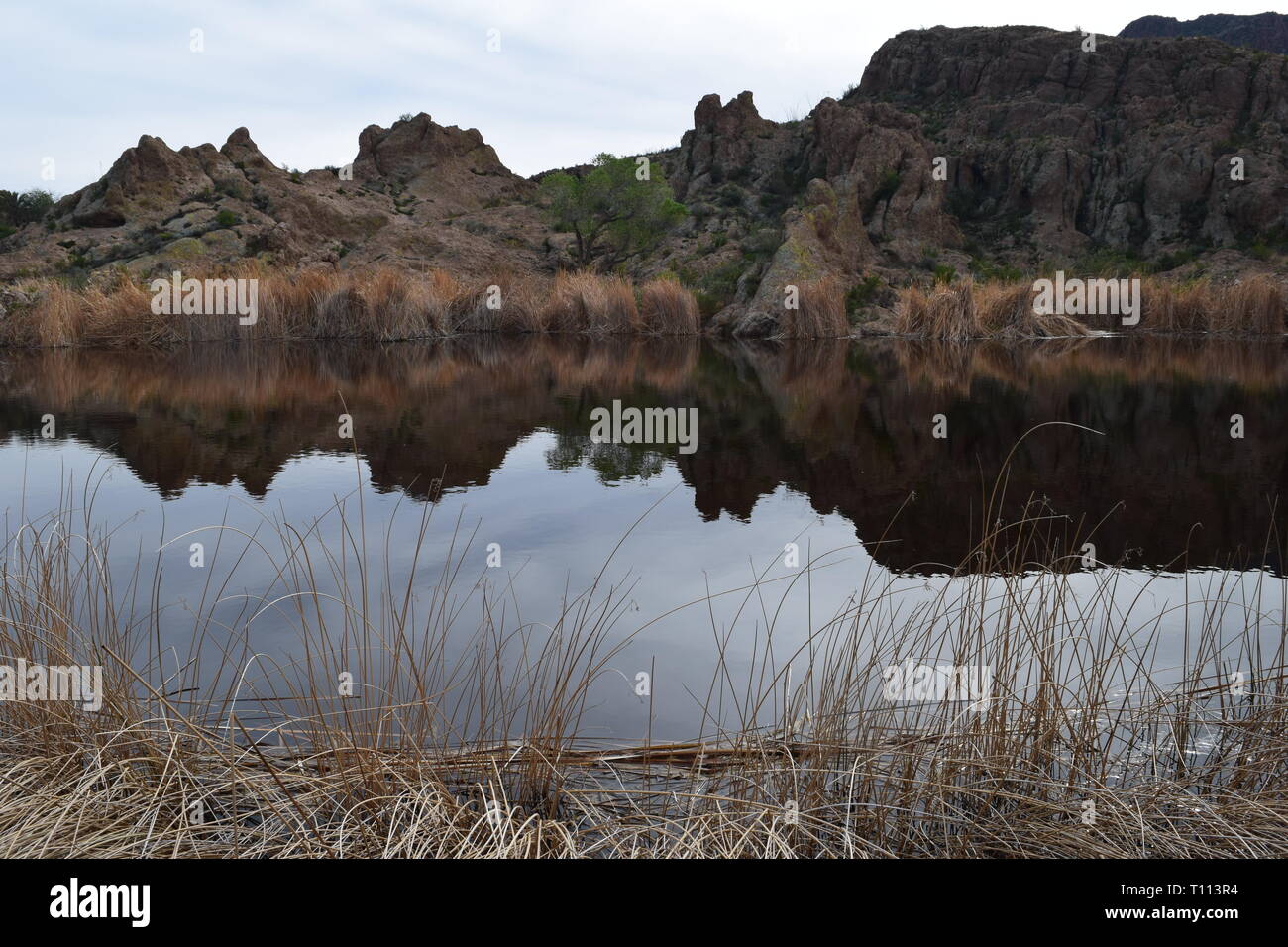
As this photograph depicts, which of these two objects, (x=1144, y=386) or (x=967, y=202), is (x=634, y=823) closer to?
(x=1144, y=386)

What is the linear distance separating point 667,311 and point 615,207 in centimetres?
1344

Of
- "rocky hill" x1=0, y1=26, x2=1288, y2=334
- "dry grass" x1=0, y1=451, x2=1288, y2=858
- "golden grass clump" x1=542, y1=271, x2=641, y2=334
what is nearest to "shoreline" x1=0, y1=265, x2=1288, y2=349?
"golden grass clump" x1=542, y1=271, x2=641, y2=334

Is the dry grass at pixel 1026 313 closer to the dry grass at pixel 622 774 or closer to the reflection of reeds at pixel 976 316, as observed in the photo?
the reflection of reeds at pixel 976 316

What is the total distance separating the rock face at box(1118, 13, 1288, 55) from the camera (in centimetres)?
6514

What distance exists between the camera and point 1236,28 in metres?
68.1

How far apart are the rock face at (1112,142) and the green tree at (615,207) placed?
467 inches

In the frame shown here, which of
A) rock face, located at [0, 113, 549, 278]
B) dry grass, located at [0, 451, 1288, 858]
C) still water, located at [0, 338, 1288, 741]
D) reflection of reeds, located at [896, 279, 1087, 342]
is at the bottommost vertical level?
dry grass, located at [0, 451, 1288, 858]

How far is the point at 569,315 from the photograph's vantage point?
765 inches

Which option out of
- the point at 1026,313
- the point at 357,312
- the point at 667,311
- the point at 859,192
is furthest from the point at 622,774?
the point at 859,192

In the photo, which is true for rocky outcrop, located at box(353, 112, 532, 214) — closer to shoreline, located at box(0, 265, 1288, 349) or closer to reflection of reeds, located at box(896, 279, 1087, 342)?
shoreline, located at box(0, 265, 1288, 349)

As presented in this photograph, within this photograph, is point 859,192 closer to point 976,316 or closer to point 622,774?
point 976,316

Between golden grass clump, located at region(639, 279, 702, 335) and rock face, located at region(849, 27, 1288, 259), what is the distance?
18.6 m
